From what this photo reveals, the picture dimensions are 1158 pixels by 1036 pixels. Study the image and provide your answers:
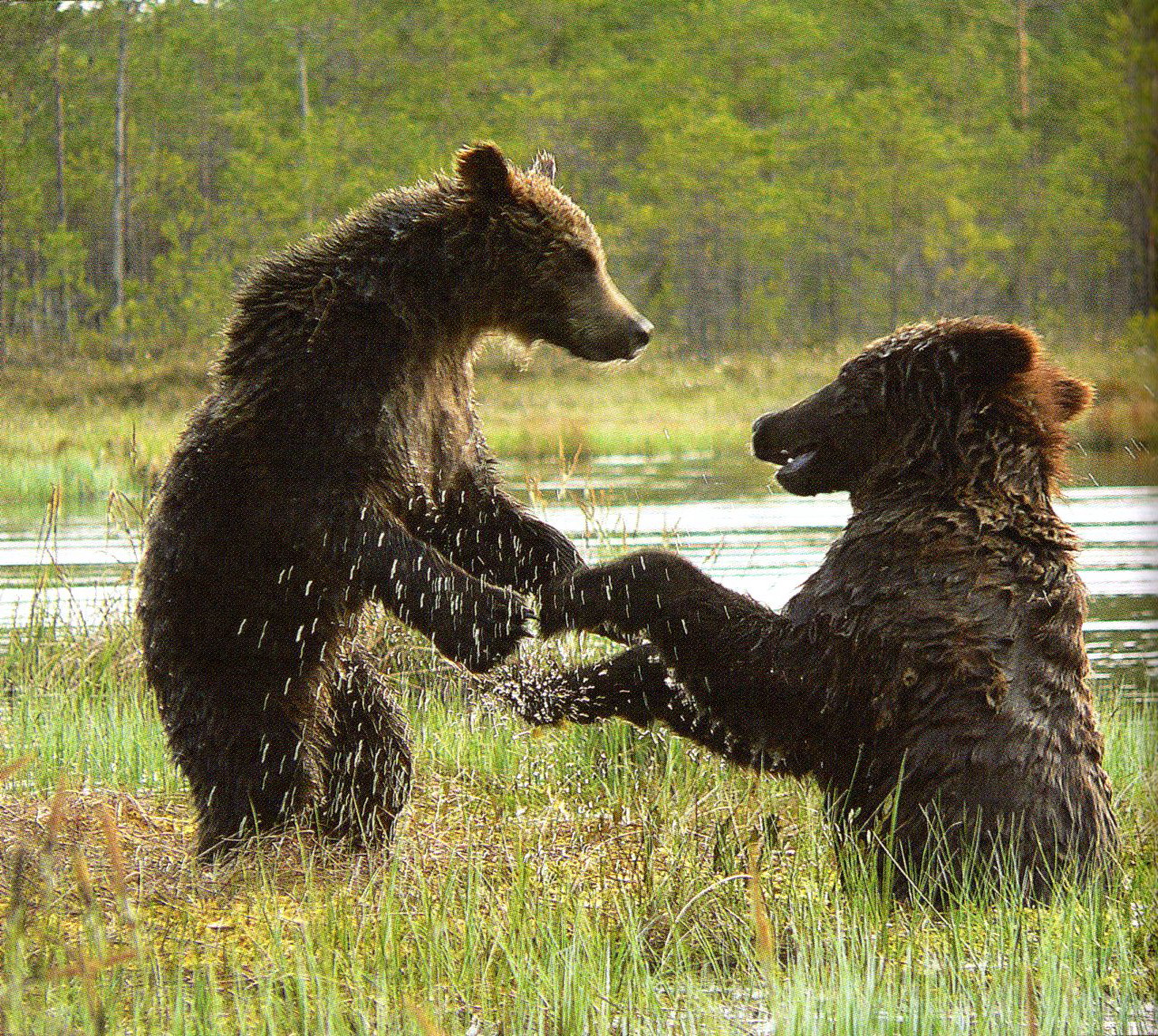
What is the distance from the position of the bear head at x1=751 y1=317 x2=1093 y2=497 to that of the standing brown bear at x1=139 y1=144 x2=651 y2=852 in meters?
0.66

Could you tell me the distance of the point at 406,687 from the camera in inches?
258

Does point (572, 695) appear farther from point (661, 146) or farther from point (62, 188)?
point (661, 146)

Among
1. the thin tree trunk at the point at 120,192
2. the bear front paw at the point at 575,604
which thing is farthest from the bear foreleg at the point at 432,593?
the thin tree trunk at the point at 120,192

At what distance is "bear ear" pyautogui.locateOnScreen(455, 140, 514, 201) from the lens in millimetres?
4234

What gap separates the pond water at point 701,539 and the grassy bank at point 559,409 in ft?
2.89

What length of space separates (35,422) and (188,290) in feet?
27.3

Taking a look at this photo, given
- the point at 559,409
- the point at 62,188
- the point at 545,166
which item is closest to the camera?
the point at 545,166

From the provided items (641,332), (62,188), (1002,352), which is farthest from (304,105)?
(1002,352)

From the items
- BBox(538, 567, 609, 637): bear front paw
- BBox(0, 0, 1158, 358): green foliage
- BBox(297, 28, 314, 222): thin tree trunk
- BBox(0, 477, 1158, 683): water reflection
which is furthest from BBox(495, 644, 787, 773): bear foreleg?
BBox(297, 28, 314, 222): thin tree trunk

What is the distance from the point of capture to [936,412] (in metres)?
3.97

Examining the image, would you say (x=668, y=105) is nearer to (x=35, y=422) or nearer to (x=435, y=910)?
(x=35, y=422)

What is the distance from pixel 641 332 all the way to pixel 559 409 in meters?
22.2

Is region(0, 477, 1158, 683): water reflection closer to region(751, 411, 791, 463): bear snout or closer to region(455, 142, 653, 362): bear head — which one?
region(751, 411, 791, 463): bear snout

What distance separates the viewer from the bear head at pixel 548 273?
4332 mm
